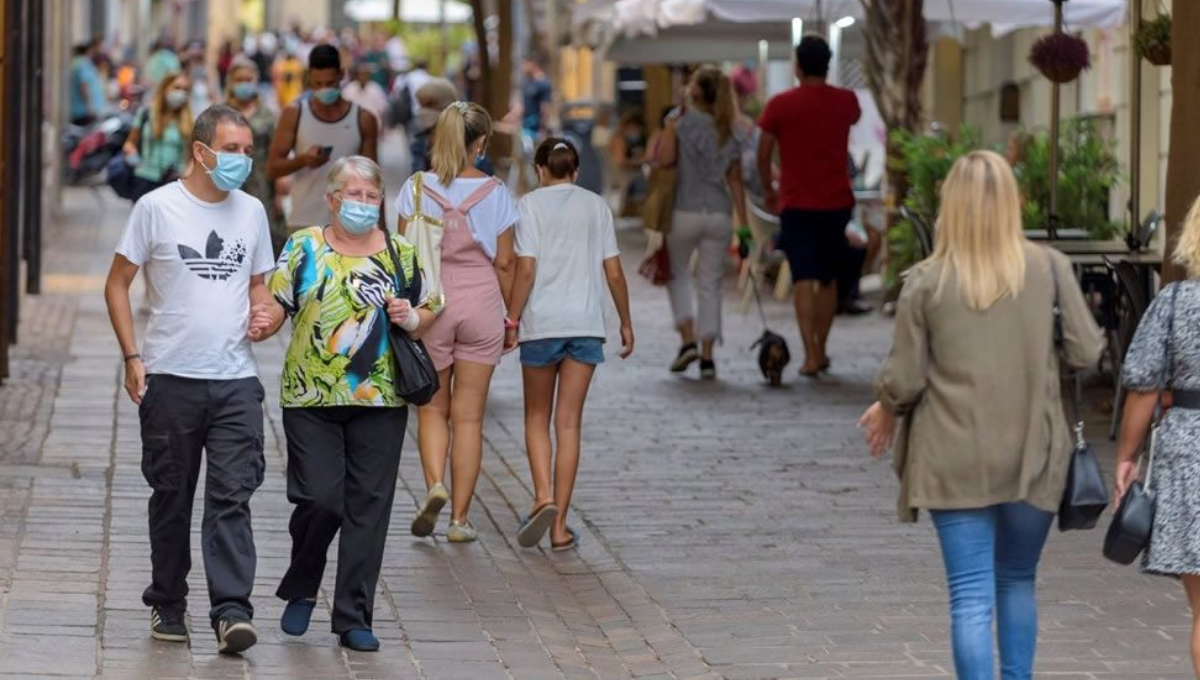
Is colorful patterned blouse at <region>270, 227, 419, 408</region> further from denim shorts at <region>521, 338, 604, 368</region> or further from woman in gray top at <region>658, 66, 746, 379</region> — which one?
woman in gray top at <region>658, 66, 746, 379</region>

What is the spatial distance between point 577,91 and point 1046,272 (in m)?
47.0

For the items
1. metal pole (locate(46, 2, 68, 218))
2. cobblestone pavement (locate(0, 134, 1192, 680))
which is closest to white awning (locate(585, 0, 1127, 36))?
cobblestone pavement (locate(0, 134, 1192, 680))

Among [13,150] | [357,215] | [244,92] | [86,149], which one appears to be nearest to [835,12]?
[244,92]

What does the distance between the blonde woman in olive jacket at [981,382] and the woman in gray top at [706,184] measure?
8.82 metres

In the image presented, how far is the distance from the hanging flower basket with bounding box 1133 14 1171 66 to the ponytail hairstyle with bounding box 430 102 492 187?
4040 millimetres

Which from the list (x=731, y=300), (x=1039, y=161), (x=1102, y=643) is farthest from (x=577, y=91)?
(x=1102, y=643)

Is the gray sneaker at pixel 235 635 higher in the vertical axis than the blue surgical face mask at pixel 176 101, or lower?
lower

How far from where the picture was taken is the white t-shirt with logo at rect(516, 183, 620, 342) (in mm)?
9586

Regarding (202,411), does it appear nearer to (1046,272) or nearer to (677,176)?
(1046,272)

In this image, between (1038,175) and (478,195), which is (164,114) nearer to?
(1038,175)

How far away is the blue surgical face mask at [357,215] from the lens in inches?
299

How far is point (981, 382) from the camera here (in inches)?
241

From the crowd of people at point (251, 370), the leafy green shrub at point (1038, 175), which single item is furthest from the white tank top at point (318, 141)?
the crowd of people at point (251, 370)

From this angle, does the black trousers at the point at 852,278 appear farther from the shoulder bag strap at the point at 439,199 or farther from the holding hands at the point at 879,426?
the holding hands at the point at 879,426
